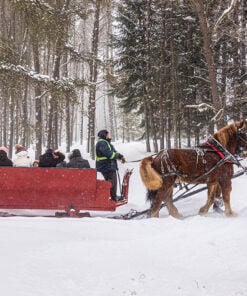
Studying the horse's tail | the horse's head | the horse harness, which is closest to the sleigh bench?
the horse's tail

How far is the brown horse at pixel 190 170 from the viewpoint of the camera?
7586 mm

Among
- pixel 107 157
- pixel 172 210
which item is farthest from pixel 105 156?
pixel 172 210

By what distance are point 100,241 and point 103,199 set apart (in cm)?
236

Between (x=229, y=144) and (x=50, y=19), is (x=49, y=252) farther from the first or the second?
(x=50, y=19)

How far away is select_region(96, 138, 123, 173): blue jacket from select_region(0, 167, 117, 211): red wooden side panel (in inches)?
40.3

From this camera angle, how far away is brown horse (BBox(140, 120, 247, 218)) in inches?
299

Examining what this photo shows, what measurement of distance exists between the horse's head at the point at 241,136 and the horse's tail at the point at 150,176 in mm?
1844

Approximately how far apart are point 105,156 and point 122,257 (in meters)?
4.01

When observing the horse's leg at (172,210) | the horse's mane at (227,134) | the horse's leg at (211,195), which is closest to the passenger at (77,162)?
the horse's leg at (172,210)

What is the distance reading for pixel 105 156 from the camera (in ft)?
28.1

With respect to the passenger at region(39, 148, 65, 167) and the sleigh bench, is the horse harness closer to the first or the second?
the sleigh bench

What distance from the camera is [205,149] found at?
7.85 metres

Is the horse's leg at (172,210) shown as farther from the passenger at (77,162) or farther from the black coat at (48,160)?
the black coat at (48,160)

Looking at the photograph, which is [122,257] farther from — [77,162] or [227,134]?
[227,134]
